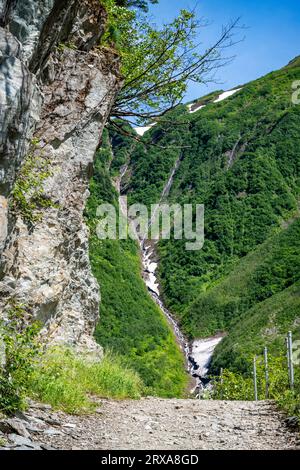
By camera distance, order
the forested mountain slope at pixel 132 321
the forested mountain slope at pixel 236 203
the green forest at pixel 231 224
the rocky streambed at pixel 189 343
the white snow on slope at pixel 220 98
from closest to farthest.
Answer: the forested mountain slope at pixel 132 321
the rocky streambed at pixel 189 343
the green forest at pixel 231 224
the forested mountain slope at pixel 236 203
the white snow on slope at pixel 220 98

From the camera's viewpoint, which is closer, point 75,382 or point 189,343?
point 75,382

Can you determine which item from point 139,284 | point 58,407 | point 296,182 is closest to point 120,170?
point 296,182

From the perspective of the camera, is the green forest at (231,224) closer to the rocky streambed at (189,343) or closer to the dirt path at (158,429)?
the rocky streambed at (189,343)

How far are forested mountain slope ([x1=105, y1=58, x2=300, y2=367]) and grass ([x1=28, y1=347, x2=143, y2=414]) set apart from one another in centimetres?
3468

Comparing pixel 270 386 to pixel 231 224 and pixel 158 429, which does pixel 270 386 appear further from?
pixel 231 224

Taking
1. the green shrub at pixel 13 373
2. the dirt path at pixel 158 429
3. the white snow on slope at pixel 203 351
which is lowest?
the white snow on slope at pixel 203 351

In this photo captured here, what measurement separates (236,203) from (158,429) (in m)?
82.5

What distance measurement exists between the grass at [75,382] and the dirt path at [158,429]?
0.34 metres

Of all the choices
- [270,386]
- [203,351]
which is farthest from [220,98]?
[270,386]

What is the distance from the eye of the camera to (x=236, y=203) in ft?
286

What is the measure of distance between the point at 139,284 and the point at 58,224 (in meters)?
58.8

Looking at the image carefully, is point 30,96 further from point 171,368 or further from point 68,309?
point 171,368

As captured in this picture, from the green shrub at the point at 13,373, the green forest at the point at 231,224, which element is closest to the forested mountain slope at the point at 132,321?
the green forest at the point at 231,224

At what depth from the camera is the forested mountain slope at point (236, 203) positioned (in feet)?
197
